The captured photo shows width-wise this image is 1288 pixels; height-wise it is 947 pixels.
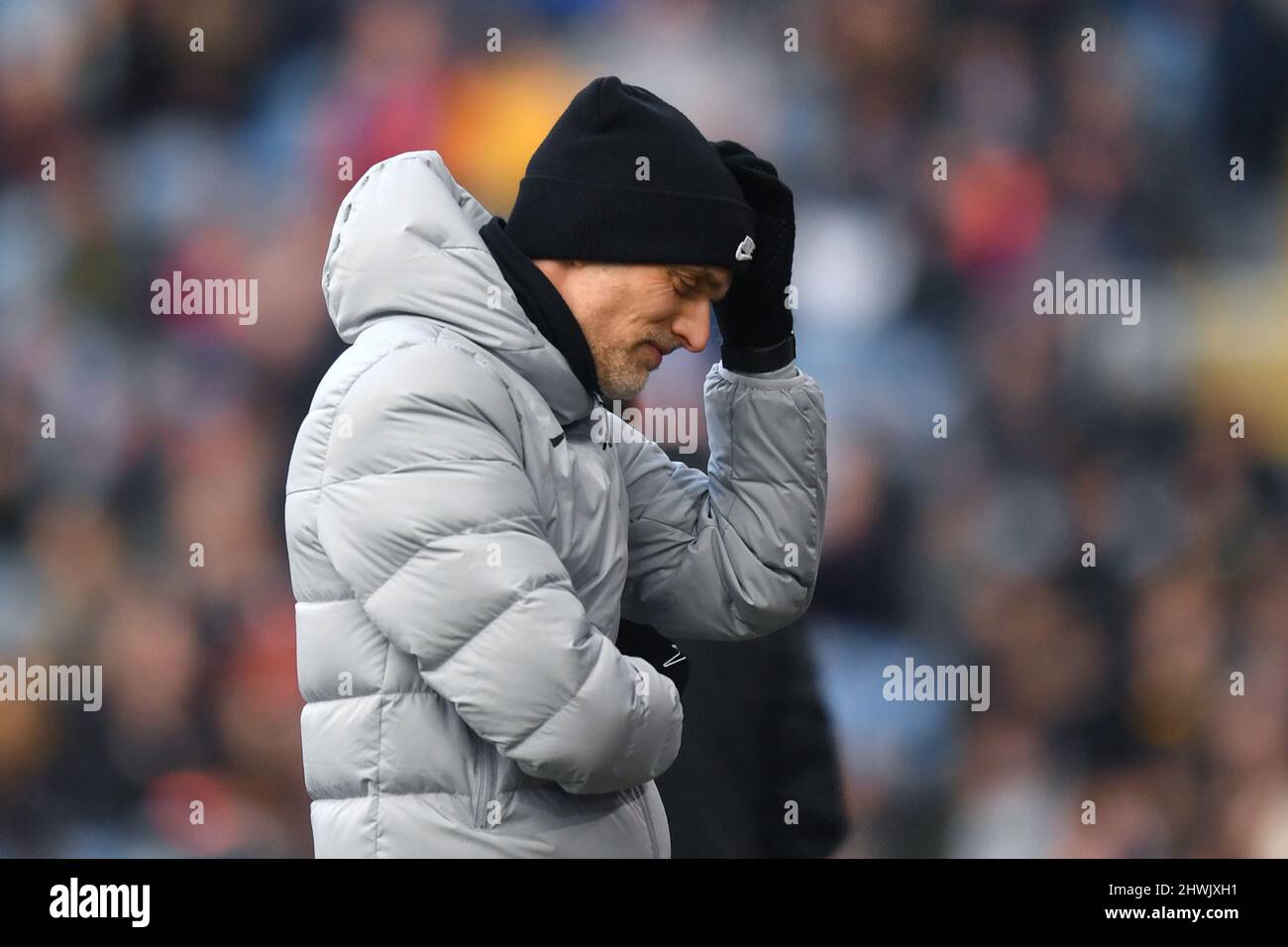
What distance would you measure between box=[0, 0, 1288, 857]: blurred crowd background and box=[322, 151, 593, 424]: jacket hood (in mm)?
977

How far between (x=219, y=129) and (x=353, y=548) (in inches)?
50.6

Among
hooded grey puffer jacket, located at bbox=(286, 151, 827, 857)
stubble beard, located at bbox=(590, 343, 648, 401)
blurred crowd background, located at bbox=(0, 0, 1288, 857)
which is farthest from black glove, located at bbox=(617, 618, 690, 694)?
blurred crowd background, located at bbox=(0, 0, 1288, 857)

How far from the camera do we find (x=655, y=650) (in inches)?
37.5

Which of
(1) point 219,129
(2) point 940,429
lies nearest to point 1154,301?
(2) point 940,429

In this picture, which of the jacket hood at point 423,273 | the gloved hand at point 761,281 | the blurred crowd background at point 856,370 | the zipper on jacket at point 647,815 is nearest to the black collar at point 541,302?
the jacket hood at point 423,273

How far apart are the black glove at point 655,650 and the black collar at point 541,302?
180 mm

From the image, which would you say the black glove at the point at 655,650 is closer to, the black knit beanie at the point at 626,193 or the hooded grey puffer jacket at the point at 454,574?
the hooded grey puffer jacket at the point at 454,574

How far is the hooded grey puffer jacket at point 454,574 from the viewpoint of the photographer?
0.78 metres

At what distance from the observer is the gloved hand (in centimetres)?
100

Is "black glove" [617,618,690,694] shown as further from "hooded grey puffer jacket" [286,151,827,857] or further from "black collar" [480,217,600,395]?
"black collar" [480,217,600,395]

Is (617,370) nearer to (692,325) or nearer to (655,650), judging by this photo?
(692,325)

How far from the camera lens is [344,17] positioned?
6.24ft

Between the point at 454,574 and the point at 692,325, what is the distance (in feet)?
0.92
